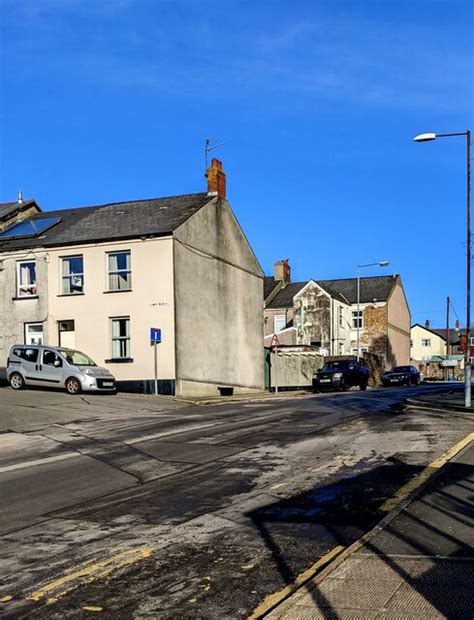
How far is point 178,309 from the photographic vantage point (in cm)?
2889

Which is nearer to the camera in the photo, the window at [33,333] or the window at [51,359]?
the window at [51,359]

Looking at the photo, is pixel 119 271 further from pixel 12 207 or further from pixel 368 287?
pixel 368 287

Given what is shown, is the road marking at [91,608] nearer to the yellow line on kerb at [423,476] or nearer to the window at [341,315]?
the yellow line on kerb at [423,476]

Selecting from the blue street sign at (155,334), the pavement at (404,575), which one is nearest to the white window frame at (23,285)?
the blue street sign at (155,334)

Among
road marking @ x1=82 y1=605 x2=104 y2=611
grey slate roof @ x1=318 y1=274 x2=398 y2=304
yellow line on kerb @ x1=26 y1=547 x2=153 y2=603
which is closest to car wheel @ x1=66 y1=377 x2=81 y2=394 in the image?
yellow line on kerb @ x1=26 y1=547 x2=153 y2=603

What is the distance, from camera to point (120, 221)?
31.7 m

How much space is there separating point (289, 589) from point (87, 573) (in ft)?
5.61

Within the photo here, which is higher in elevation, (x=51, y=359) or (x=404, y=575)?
(x=51, y=359)

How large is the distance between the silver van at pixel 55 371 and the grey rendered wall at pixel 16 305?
14.3 ft

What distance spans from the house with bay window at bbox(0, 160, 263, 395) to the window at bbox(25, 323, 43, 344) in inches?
1.9

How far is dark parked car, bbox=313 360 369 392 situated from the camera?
3581 centimetres

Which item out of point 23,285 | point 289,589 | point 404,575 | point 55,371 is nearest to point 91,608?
point 289,589

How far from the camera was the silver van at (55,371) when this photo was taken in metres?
25.2

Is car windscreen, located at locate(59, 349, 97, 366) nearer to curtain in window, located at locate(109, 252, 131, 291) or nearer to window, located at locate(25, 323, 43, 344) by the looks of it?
curtain in window, located at locate(109, 252, 131, 291)
